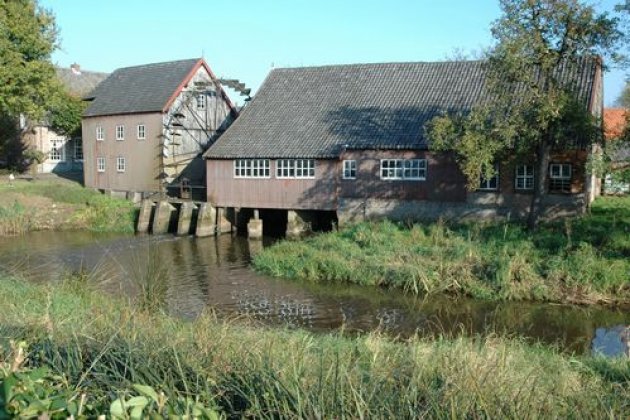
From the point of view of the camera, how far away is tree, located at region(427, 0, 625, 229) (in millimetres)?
18516

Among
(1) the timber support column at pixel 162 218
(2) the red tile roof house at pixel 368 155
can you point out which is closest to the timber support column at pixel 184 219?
(1) the timber support column at pixel 162 218

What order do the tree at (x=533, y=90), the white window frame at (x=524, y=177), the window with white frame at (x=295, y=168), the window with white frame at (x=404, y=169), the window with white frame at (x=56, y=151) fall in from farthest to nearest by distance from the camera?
the window with white frame at (x=56, y=151), the window with white frame at (x=295, y=168), the window with white frame at (x=404, y=169), the white window frame at (x=524, y=177), the tree at (x=533, y=90)

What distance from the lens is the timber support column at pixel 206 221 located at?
2752cm

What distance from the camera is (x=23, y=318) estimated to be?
6.83 metres

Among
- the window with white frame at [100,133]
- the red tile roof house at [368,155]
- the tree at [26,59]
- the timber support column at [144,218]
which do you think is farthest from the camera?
the window with white frame at [100,133]

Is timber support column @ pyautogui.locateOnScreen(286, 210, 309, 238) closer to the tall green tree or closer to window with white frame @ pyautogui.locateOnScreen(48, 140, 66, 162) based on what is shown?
the tall green tree

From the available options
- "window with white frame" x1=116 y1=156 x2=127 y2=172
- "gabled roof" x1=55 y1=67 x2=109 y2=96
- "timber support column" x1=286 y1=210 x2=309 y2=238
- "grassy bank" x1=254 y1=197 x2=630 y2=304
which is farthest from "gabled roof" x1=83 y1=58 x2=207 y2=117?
"grassy bank" x1=254 y1=197 x2=630 y2=304

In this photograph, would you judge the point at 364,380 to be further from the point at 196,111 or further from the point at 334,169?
the point at 196,111

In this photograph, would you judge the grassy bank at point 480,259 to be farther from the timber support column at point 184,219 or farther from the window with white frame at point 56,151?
the window with white frame at point 56,151

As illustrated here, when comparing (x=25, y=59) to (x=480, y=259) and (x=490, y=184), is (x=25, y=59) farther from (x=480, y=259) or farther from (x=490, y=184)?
(x=480, y=259)

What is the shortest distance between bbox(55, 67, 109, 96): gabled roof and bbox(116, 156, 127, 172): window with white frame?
41.6ft

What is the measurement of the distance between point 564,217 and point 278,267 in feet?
33.9

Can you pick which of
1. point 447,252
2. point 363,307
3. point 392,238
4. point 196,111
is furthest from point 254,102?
point 363,307

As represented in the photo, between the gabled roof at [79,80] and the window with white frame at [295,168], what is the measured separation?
23.9 meters
